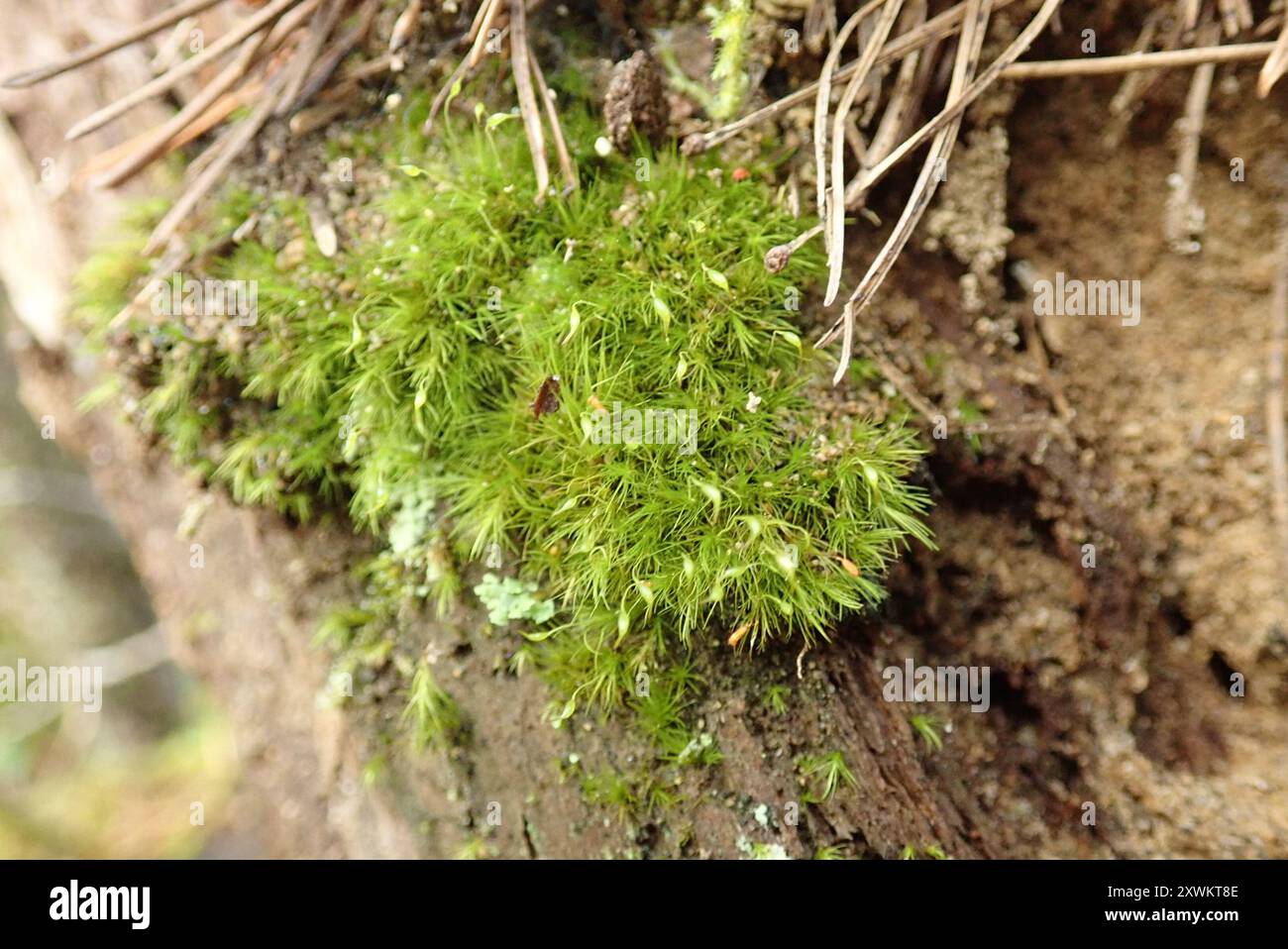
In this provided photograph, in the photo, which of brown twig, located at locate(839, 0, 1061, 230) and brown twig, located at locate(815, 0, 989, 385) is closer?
brown twig, located at locate(815, 0, 989, 385)

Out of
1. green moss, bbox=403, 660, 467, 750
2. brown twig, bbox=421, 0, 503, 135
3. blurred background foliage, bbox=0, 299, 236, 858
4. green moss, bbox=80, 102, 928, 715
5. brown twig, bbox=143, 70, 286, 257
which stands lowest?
blurred background foliage, bbox=0, 299, 236, 858

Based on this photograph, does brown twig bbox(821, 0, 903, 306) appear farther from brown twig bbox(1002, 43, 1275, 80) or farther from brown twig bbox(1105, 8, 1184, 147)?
brown twig bbox(1105, 8, 1184, 147)

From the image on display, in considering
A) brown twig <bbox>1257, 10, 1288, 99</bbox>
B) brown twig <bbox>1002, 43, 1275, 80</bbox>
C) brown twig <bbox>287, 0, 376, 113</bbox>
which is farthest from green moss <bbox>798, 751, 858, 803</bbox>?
brown twig <bbox>287, 0, 376, 113</bbox>

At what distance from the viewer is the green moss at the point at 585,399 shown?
5.79 feet

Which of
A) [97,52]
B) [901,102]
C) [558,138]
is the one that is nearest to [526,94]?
[558,138]

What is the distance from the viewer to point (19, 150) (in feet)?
9.26

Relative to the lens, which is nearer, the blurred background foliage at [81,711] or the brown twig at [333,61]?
the brown twig at [333,61]

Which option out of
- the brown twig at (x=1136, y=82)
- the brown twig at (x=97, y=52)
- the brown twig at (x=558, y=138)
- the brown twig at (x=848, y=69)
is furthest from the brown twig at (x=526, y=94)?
the brown twig at (x=1136, y=82)

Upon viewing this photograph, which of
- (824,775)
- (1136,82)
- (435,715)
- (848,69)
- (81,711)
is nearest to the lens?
(824,775)

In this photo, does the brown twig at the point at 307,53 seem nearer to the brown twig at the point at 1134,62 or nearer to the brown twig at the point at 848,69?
the brown twig at the point at 848,69

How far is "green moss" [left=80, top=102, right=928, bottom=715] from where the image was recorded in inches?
69.4

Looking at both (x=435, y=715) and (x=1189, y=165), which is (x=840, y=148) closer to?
(x=1189, y=165)

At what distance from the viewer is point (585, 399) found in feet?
6.01
